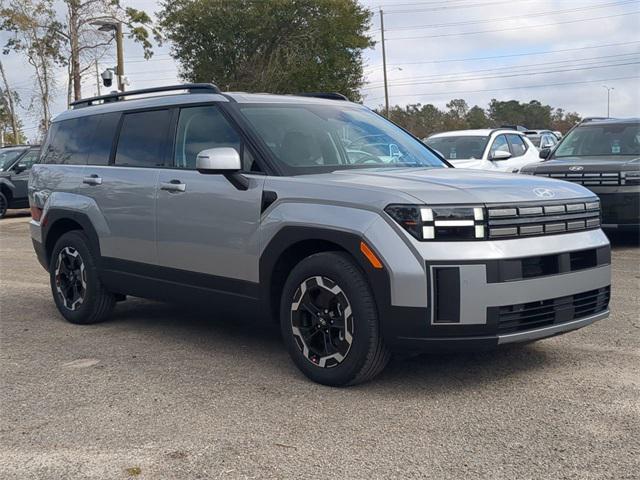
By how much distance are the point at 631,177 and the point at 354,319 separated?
703 centimetres

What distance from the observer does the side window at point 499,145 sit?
1368 centimetres

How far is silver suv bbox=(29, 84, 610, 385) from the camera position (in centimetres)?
424

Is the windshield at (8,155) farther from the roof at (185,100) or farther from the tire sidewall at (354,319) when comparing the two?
the tire sidewall at (354,319)

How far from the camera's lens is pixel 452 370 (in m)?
4.98

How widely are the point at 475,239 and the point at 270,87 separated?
34817 mm

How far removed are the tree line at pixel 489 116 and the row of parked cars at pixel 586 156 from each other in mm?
50151

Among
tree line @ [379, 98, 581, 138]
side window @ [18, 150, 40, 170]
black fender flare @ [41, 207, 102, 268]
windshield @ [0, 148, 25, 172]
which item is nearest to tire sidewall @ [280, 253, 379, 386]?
black fender flare @ [41, 207, 102, 268]

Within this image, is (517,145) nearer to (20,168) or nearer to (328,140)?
(328,140)

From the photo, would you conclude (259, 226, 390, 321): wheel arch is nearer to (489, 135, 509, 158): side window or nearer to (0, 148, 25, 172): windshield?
(489, 135, 509, 158): side window

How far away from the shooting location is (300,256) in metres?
4.96

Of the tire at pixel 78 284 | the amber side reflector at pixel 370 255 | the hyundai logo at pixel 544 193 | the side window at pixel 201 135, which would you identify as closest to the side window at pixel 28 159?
the tire at pixel 78 284

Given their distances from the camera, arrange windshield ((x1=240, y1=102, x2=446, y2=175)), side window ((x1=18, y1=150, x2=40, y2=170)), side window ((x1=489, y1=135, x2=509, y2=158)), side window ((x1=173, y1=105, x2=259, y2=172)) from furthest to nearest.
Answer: side window ((x1=18, y1=150, x2=40, y2=170)) → side window ((x1=489, y1=135, x2=509, y2=158)) → side window ((x1=173, y1=105, x2=259, y2=172)) → windshield ((x1=240, y1=102, x2=446, y2=175))

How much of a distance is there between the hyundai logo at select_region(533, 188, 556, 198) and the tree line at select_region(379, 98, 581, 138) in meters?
59.7

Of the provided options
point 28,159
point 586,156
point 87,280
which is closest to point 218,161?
point 87,280
